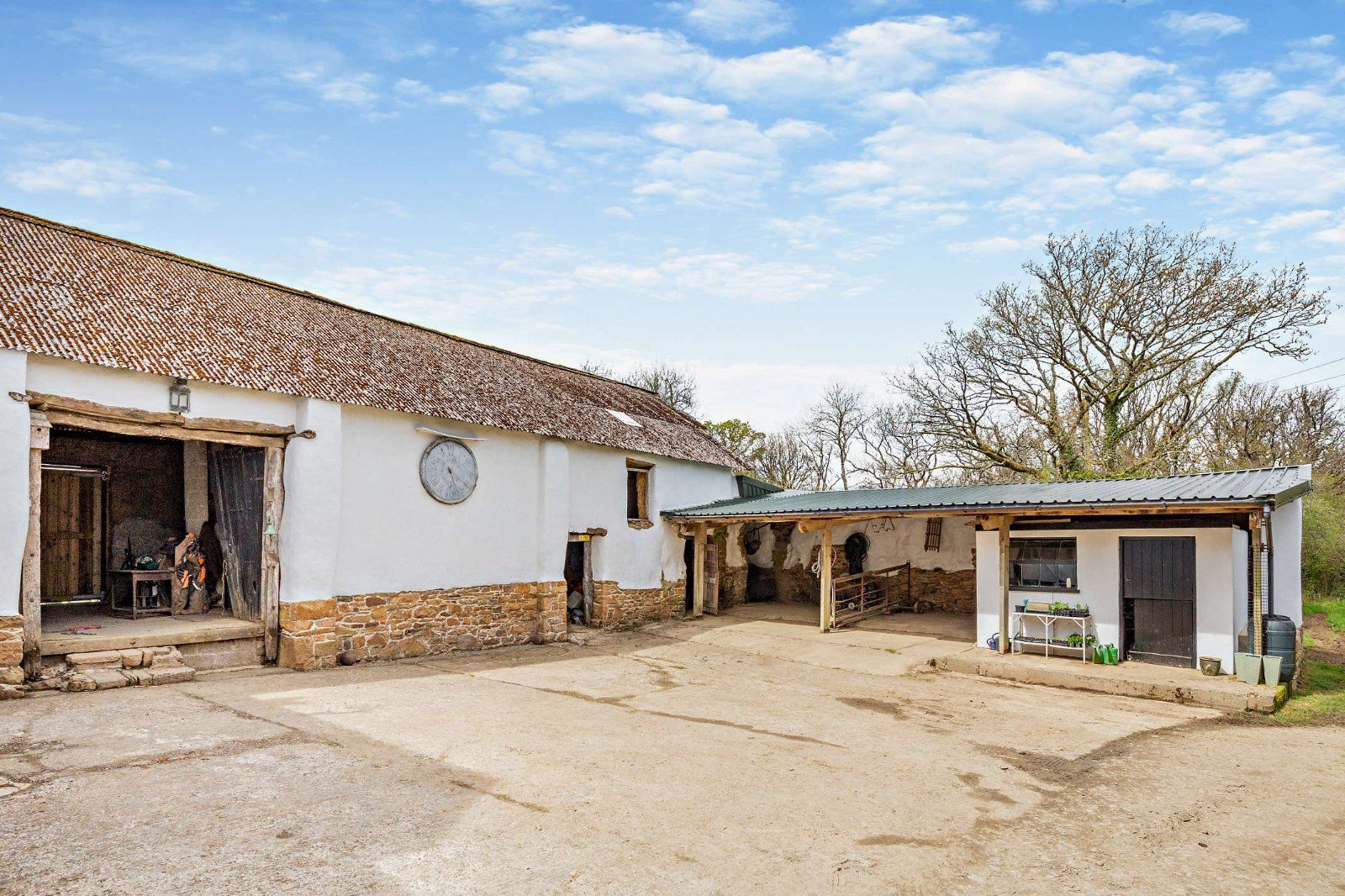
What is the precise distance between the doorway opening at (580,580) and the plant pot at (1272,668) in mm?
10188

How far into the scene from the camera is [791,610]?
17625mm

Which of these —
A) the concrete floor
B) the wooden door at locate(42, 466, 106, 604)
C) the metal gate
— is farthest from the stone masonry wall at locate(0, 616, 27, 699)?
the metal gate

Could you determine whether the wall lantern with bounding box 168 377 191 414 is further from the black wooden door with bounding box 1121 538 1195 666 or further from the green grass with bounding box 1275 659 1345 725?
the green grass with bounding box 1275 659 1345 725

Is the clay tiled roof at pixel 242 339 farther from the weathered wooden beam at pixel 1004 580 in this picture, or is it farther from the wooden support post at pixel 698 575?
the weathered wooden beam at pixel 1004 580

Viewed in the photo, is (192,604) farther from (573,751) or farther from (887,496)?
(887,496)

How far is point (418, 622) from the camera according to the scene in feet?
37.0

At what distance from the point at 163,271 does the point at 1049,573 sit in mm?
13530

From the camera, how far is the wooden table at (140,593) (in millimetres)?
10492

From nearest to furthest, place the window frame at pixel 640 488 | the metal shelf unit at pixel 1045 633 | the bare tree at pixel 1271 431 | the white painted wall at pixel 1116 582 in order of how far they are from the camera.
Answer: the white painted wall at pixel 1116 582
the metal shelf unit at pixel 1045 633
the window frame at pixel 640 488
the bare tree at pixel 1271 431

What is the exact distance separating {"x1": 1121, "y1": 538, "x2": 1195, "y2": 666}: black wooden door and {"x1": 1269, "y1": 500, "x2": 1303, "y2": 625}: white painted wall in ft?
3.70

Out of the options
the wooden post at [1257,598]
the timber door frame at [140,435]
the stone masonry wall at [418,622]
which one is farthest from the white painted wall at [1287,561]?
the timber door frame at [140,435]

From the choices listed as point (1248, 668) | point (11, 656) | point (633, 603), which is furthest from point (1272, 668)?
point (11, 656)

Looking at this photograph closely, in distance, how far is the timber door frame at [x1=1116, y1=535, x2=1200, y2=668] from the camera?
10.2 meters

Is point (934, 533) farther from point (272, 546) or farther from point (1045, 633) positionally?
point (272, 546)
